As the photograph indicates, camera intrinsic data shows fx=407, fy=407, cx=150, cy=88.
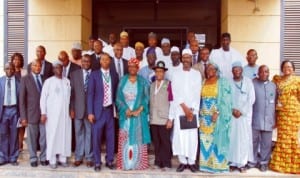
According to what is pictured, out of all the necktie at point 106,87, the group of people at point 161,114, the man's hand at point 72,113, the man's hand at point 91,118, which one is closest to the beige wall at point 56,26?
the group of people at point 161,114

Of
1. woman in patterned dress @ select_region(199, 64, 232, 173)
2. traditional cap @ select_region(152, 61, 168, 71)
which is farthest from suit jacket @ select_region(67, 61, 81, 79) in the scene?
woman in patterned dress @ select_region(199, 64, 232, 173)

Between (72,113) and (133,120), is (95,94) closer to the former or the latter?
(72,113)

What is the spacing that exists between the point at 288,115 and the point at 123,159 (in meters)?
2.74

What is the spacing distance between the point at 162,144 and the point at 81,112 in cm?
141

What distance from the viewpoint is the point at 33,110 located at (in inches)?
260

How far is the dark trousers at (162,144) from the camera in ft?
21.3

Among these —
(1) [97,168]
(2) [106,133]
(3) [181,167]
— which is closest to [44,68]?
(2) [106,133]

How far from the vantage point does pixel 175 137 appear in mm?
6492

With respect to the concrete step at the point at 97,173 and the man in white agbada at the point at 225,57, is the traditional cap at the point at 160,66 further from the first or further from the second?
the concrete step at the point at 97,173

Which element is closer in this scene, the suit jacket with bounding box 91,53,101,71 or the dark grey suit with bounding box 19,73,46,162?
the dark grey suit with bounding box 19,73,46,162

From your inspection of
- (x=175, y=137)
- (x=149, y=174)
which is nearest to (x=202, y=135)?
(x=175, y=137)

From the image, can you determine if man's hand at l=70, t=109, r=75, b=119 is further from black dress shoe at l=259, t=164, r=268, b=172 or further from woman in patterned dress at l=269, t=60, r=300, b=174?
woman in patterned dress at l=269, t=60, r=300, b=174

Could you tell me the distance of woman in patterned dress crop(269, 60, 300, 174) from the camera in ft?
21.3

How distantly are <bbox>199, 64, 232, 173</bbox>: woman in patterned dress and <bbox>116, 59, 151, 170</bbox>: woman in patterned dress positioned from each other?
91 centimetres
